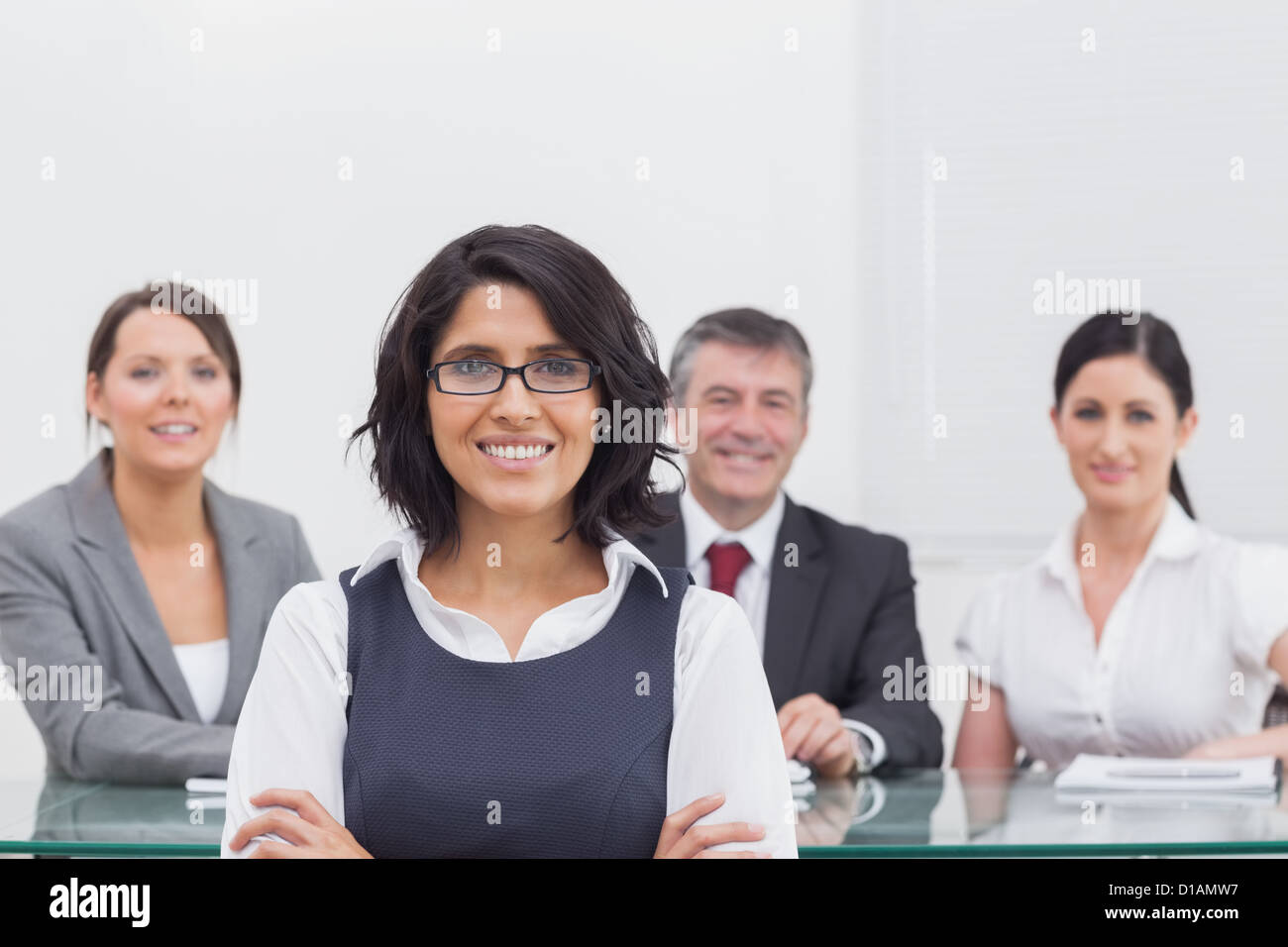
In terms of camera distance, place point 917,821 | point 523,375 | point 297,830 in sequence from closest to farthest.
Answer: point 297,830 → point 523,375 → point 917,821

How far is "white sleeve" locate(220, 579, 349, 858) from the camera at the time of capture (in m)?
1.31

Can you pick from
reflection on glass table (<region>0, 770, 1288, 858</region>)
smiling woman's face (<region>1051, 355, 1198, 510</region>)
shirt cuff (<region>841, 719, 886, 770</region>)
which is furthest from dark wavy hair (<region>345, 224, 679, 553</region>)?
smiling woman's face (<region>1051, 355, 1198, 510</region>)

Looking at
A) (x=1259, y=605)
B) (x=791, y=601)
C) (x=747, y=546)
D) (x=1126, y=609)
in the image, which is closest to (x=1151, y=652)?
(x=1126, y=609)

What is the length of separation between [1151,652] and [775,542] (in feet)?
2.68

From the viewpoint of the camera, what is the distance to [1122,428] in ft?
9.60

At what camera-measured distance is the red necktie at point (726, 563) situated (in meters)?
3.05

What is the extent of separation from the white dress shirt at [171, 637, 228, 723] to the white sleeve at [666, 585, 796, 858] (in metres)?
1.63

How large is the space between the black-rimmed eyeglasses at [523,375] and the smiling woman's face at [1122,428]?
71.5 inches

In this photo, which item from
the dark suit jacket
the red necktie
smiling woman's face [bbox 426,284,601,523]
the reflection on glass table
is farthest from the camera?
the red necktie

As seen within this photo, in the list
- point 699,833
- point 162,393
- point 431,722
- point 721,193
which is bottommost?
point 699,833

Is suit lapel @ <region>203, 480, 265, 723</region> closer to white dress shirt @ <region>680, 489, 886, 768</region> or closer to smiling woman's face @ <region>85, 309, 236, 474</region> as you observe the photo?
smiling woman's face @ <region>85, 309, 236, 474</region>

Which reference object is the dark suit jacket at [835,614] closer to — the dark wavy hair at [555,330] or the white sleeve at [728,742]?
the dark wavy hair at [555,330]

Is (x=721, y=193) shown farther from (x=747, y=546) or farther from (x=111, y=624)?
(x=111, y=624)

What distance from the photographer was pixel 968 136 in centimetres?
444
